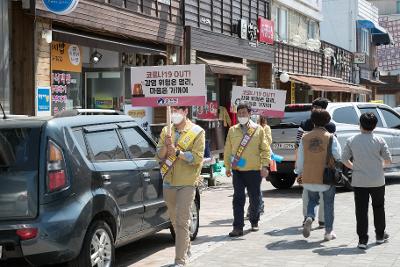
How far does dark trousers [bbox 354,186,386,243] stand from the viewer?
7.80m

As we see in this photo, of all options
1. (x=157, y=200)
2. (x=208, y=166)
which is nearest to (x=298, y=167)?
(x=157, y=200)

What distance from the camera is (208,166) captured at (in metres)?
14.5

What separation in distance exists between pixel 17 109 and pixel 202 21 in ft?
29.6

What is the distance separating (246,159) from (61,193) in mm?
3702

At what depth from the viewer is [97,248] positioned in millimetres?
6055

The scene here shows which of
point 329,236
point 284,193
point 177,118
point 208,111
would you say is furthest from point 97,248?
point 208,111

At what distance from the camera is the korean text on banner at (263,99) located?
1279cm

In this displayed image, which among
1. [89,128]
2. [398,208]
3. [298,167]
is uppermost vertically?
[89,128]

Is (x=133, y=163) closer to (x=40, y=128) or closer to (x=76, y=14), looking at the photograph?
(x=40, y=128)

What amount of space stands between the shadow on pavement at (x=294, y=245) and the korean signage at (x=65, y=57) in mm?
7237

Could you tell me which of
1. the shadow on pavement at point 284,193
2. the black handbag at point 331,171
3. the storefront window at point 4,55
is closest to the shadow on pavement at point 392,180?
the shadow on pavement at point 284,193

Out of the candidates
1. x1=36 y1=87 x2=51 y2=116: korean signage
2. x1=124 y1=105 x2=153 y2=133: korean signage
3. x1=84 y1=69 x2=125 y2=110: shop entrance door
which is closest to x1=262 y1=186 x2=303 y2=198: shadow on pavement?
x1=124 y1=105 x2=153 y2=133: korean signage

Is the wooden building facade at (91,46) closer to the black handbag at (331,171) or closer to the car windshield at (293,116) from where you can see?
the car windshield at (293,116)

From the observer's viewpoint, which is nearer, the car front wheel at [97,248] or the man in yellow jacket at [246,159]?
the car front wheel at [97,248]
